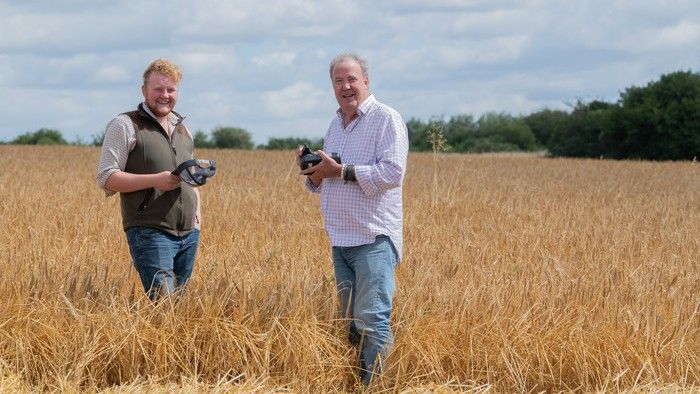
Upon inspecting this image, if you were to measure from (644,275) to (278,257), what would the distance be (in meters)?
2.84

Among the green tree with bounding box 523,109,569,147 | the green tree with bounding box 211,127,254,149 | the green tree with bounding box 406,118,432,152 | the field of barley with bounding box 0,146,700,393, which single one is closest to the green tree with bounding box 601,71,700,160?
the green tree with bounding box 406,118,432,152

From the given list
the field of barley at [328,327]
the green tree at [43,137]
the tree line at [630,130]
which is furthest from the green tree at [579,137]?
the field of barley at [328,327]

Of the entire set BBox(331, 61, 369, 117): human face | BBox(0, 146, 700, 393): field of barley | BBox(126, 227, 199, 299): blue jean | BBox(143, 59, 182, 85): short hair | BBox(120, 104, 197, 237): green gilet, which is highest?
BBox(143, 59, 182, 85): short hair

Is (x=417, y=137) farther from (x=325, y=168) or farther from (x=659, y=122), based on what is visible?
(x=325, y=168)

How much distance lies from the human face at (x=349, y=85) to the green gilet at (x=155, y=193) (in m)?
1.14

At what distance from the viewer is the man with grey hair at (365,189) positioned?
16.7ft

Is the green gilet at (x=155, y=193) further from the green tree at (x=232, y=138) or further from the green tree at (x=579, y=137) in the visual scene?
the green tree at (x=232, y=138)

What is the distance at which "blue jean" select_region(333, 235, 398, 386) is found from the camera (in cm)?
520

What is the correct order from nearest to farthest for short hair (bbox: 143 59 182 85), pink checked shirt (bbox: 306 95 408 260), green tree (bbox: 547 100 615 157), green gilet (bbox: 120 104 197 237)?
pink checked shirt (bbox: 306 95 408 260), short hair (bbox: 143 59 182 85), green gilet (bbox: 120 104 197 237), green tree (bbox: 547 100 615 157)

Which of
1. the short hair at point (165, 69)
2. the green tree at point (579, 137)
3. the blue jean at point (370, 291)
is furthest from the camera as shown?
the green tree at point (579, 137)

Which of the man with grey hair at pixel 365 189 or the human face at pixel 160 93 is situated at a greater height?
the human face at pixel 160 93

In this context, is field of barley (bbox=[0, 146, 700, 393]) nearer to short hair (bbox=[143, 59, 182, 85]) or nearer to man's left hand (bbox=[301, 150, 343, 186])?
man's left hand (bbox=[301, 150, 343, 186])

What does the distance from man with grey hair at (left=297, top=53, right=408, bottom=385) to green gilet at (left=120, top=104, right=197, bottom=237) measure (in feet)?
2.80

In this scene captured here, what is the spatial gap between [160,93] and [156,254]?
90cm
